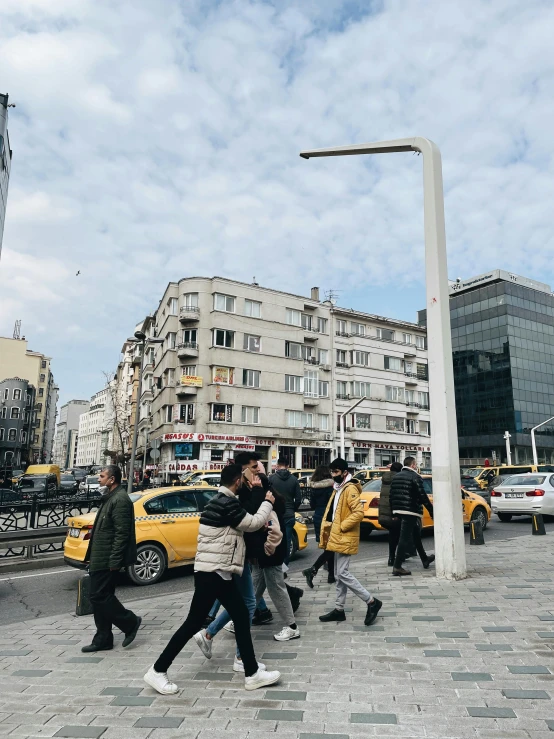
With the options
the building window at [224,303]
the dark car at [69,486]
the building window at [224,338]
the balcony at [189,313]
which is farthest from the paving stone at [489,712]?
the building window at [224,303]

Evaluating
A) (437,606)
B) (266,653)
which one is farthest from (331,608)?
(266,653)

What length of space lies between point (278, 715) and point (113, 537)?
255 cm

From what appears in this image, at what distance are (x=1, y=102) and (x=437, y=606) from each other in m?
59.8

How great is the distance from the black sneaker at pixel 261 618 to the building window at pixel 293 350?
41.6 metres

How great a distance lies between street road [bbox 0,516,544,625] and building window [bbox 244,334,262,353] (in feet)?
111

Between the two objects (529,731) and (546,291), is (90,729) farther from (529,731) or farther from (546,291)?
(546,291)

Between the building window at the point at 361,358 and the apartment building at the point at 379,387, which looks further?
the building window at the point at 361,358

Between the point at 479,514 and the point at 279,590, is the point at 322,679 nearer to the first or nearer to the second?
the point at 279,590

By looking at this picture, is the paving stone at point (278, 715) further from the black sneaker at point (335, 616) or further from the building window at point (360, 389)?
the building window at point (360, 389)

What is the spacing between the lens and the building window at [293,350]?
157 feet

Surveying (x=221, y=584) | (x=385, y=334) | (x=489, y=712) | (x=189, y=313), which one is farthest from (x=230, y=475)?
(x=385, y=334)

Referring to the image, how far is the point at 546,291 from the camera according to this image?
8988cm

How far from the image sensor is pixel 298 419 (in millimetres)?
47219

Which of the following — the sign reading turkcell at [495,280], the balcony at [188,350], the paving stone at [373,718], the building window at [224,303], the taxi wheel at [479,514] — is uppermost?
the sign reading turkcell at [495,280]
